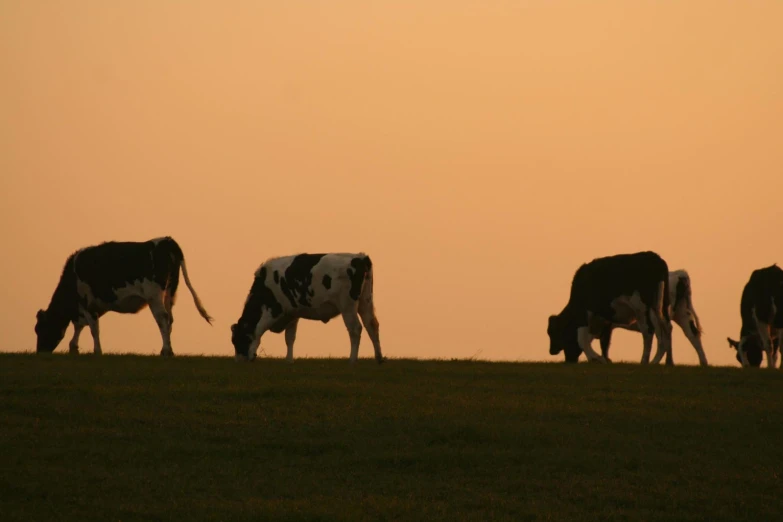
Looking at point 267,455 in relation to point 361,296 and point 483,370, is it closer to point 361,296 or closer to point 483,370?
point 483,370

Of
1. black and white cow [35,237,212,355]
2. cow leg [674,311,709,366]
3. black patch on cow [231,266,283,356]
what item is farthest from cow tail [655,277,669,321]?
black and white cow [35,237,212,355]

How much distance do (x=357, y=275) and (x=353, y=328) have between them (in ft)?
4.10

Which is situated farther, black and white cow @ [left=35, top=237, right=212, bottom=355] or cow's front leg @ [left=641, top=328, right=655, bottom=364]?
cow's front leg @ [left=641, top=328, right=655, bottom=364]

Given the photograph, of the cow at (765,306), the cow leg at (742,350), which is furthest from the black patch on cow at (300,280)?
the cow leg at (742,350)

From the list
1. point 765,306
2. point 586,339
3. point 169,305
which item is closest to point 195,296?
point 169,305

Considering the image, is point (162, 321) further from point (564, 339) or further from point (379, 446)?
point (379, 446)

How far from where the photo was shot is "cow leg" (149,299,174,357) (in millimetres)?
30078

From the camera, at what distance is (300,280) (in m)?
29.0

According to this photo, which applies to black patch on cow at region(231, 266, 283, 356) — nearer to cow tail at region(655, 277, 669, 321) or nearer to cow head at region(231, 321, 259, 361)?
cow head at region(231, 321, 259, 361)

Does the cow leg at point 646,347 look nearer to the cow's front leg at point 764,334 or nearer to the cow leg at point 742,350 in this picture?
the cow's front leg at point 764,334

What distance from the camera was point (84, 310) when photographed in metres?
32.0

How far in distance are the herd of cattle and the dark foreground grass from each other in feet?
13.2

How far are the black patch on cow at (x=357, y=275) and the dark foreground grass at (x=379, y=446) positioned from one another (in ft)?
11.5

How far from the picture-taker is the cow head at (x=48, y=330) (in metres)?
33.3
